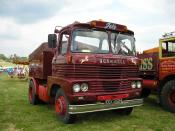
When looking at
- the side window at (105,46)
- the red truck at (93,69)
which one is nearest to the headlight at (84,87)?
the red truck at (93,69)

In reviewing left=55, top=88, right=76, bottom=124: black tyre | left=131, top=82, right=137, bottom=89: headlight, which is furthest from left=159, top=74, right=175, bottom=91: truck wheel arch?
left=55, top=88, right=76, bottom=124: black tyre

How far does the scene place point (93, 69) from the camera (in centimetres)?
689

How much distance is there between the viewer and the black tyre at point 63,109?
7.07 m

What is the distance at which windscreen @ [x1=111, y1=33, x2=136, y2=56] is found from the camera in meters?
7.59

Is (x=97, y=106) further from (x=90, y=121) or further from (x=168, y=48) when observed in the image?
(x=168, y=48)

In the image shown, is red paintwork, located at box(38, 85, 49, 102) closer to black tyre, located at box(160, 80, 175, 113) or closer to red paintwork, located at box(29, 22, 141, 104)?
red paintwork, located at box(29, 22, 141, 104)

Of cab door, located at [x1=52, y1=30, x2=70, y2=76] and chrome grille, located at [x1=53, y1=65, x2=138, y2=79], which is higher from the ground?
cab door, located at [x1=52, y1=30, x2=70, y2=76]

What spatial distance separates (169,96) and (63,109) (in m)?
3.73

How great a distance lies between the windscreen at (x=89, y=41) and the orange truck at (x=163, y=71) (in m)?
2.81

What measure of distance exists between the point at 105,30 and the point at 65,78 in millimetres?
1735

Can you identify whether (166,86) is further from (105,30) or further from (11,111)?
(11,111)

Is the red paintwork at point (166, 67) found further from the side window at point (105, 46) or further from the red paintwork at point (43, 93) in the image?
the red paintwork at point (43, 93)

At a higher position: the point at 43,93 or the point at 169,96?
the point at 43,93

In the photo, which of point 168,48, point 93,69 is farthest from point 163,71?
point 93,69
